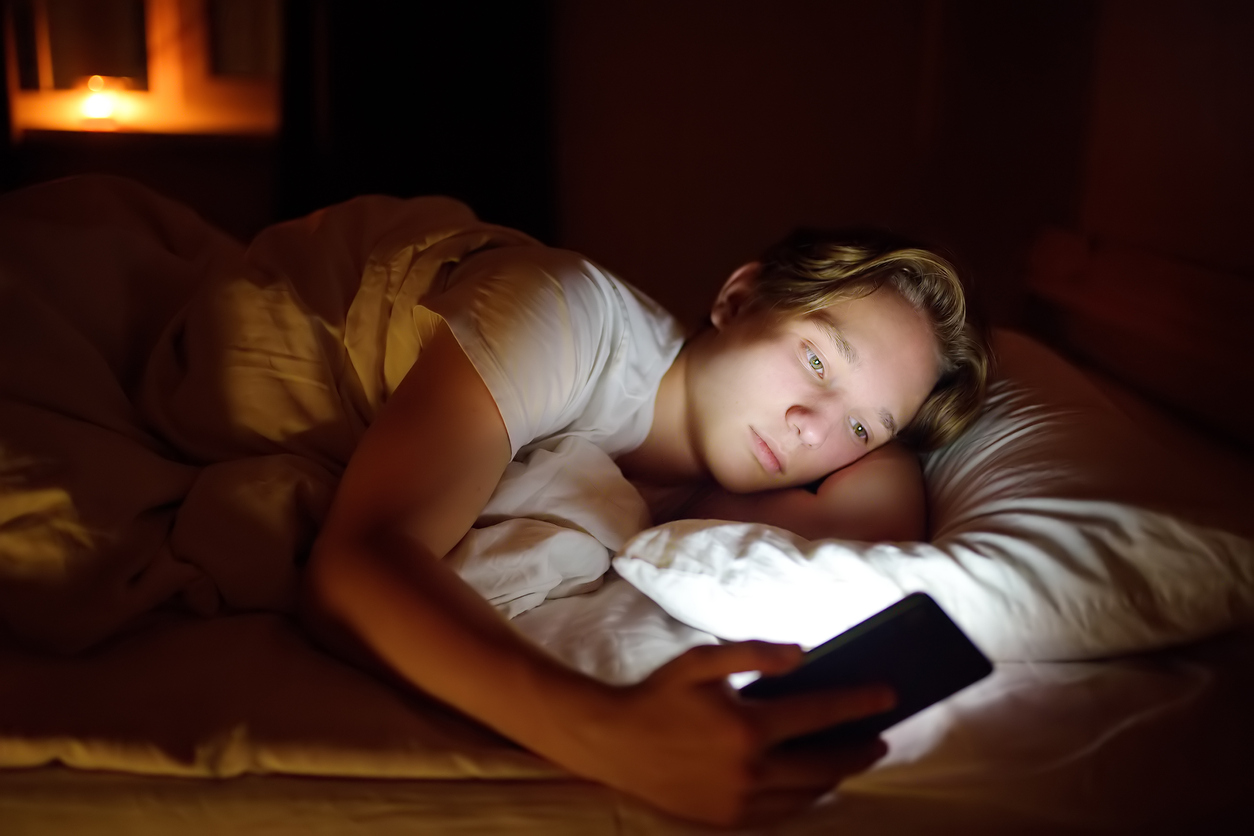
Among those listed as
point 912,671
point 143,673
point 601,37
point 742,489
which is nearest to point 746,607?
point 912,671

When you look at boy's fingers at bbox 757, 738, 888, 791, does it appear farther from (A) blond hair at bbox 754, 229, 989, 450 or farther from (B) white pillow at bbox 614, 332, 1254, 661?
(A) blond hair at bbox 754, 229, 989, 450

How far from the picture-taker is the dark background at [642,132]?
2.12 meters

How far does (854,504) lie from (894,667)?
370mm

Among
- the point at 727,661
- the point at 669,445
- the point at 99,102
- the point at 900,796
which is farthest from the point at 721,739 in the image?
the point at 99,102

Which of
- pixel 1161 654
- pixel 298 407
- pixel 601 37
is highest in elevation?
pixel 601 37

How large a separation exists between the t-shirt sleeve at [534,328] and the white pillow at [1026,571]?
0.54ft

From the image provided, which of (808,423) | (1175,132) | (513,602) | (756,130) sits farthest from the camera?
(756,130)

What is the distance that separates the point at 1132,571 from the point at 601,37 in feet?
6.32

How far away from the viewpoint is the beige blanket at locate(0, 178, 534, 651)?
2.44ft

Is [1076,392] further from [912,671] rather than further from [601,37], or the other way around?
[601,37]

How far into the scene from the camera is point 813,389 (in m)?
0.96

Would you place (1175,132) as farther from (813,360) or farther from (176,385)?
(176,385)

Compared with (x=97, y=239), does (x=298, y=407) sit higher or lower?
lower

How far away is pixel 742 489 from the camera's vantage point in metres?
1.03
